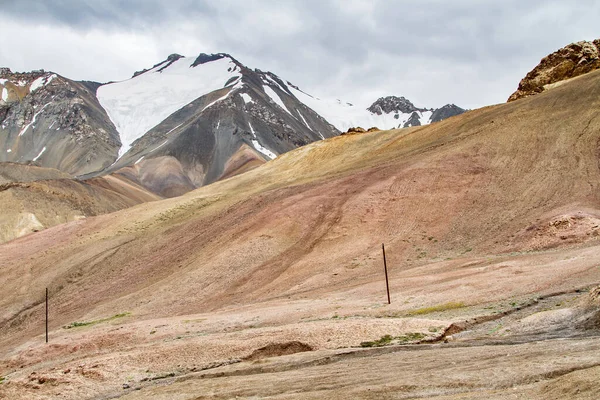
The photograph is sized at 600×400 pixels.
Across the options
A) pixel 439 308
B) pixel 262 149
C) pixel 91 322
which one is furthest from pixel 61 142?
pixel 439 308

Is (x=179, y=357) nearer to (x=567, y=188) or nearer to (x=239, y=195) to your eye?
(x=567, y=188)

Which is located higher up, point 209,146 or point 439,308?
point 209,146

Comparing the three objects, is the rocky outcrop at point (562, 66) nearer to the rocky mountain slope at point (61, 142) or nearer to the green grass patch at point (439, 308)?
the green grass patch at point (439, 308)

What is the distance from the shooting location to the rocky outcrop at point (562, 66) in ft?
233

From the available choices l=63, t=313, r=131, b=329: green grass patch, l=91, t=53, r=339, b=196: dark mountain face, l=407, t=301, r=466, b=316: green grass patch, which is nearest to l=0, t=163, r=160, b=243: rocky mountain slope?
l=91, t=53, r=339, b=196: dark mountain face

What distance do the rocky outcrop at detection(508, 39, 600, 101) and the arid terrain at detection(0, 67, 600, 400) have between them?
31.4 ft

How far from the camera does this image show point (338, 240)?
153 feet

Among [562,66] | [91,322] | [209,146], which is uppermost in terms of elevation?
[209,146]

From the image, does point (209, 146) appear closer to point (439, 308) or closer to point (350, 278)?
point (350, 278)

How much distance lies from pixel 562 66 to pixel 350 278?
46653mm

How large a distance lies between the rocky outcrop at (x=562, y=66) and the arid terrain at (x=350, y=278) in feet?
31.4

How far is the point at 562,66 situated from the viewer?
7300cm

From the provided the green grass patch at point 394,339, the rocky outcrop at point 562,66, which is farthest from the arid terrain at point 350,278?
the rocky outcrop at point 562,66

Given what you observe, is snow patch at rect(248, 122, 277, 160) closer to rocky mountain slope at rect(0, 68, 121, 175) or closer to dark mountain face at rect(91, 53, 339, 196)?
dark mountain face at rect(91, 53, 339, 196)
